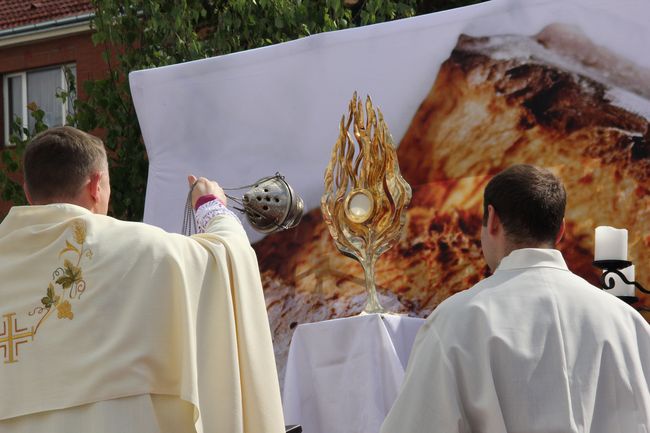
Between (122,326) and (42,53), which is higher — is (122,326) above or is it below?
below

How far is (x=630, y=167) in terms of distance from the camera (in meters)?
4.73

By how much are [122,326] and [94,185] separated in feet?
1.34

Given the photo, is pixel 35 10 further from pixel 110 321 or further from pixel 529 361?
pixel 529 361

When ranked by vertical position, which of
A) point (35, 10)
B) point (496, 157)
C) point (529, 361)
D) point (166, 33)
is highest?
point (35, 10)

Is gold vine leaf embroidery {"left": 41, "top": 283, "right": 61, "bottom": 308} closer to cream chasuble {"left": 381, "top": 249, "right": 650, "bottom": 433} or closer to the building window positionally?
cream chasuble {"left": 381, "top": 249, "right": 650, "bottom": 433}

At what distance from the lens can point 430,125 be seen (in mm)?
5258

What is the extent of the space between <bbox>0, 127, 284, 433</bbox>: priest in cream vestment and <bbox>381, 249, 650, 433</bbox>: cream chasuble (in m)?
0.66

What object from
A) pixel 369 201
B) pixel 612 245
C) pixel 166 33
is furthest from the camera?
pixel 166 33

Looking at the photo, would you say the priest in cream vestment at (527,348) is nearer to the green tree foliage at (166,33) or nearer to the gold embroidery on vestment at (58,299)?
the gold embroidery on vestment at (58,299)

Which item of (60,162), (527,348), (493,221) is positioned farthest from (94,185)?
(527,348)

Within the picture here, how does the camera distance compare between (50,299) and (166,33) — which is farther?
(166,33)

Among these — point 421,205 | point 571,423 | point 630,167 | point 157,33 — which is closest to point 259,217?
point 421,205

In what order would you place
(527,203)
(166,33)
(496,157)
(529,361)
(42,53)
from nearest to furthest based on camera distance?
1. (529,361)
2. (527,203)
3. (496,157)
4. (166,33)
5. (42,53)

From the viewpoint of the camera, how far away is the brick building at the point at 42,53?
15789mm
